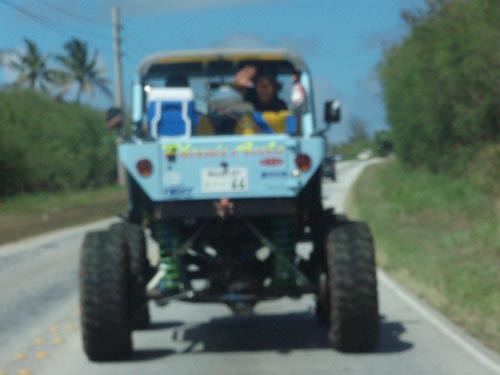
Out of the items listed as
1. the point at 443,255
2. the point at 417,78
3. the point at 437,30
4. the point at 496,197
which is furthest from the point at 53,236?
the point at 417,78

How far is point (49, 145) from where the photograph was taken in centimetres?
5969

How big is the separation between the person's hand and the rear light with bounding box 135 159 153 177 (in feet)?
6.10

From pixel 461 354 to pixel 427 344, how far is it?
646mm

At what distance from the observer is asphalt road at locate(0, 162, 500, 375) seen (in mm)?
9797

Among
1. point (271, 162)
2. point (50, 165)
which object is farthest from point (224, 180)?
point (50, 165)

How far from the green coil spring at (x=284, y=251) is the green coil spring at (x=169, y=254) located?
0.83 m

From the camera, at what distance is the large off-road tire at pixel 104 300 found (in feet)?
32.6

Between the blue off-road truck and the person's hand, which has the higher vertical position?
the person's hand

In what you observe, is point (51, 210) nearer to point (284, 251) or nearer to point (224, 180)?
point (284, 251)

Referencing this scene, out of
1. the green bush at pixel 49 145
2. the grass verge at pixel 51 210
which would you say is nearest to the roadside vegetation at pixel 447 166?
the grass verge at pixel 51 210

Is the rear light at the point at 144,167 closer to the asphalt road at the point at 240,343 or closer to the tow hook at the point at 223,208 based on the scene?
the tow hook at the point at 223,208

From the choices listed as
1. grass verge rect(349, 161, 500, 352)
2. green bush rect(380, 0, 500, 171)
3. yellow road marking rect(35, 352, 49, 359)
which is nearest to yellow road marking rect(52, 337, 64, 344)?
yellow road marking rect(35, 352, 49, 359)

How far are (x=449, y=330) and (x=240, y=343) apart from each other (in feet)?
6.48

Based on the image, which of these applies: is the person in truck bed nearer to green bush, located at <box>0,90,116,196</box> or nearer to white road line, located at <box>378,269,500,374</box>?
white road line, located at <box>378,269,500,374</box>
